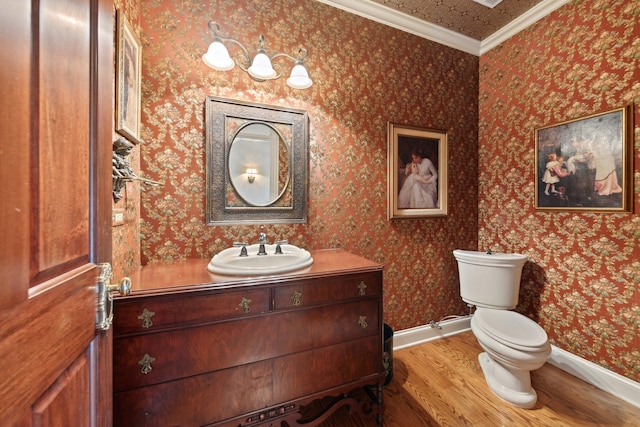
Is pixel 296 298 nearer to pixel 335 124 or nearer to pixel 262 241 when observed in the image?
pixel 262 241

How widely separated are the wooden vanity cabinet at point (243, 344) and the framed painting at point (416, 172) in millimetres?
917

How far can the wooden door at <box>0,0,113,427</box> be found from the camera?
1.25ft

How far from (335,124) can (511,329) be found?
1.92m

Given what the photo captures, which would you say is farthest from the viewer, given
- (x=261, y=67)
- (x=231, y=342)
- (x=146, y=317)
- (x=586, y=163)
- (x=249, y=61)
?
(x=586, y=163)

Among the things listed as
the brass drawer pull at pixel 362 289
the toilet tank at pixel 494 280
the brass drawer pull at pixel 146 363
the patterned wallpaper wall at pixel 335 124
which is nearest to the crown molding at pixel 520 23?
the patterned wallpaper wall at pixel 335 124

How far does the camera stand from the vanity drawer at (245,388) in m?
1.05

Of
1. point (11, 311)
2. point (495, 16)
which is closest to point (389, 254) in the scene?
point (11, 311)

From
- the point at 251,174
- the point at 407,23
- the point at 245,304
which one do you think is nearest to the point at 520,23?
the point at 407,23

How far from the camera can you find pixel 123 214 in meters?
1.22

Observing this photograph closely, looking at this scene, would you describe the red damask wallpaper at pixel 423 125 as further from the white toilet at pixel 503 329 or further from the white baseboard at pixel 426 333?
the white toilet at pixel 503 329

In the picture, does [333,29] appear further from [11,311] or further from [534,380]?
[534,380]

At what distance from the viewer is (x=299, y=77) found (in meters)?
1.64

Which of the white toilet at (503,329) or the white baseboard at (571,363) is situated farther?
the white baseboard at (571,363)

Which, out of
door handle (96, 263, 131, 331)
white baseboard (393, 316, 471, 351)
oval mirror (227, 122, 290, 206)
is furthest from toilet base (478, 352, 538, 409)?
door handle (96, 263, 131, 331)
